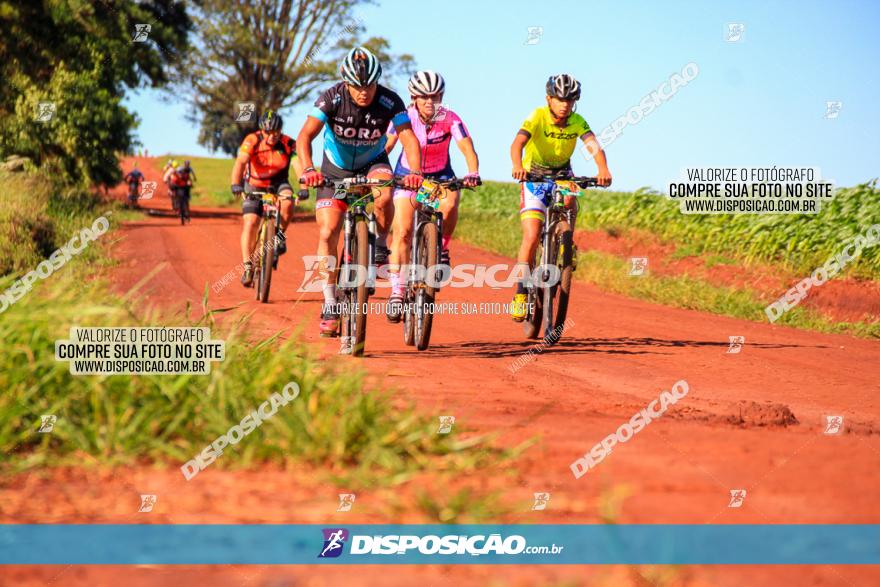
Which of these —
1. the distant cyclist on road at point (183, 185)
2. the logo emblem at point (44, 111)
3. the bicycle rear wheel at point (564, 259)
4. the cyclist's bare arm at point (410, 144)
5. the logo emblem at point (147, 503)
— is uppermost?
Answer: the logo emblem at point (44, 111)

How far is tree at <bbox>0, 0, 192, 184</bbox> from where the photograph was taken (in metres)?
29.0

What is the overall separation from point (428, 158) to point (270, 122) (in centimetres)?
334

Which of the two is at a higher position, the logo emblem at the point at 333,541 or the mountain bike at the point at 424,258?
the mountain bike at the point at 424,258

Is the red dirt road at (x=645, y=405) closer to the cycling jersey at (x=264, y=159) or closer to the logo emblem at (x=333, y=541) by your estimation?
the logo emblem at (x=333, y=541)

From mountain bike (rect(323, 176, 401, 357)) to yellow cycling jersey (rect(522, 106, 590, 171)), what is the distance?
2.01 m

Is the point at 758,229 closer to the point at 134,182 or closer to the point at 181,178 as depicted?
the point at 181,178

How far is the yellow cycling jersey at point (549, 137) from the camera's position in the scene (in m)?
9.27

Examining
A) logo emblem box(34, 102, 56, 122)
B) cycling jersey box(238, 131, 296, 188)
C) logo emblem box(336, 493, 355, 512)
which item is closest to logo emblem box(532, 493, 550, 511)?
logo emblem box(336, 493, 355, 512)

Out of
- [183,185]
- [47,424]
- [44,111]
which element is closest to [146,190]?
[183,185]

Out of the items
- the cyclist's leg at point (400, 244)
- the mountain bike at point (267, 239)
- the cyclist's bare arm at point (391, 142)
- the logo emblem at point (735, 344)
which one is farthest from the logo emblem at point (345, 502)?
the mountain bike at point (267, 239)

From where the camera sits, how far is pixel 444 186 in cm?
828

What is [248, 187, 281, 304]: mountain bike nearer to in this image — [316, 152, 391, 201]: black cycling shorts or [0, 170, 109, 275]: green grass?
[0, 170, 109, 275]: green grass

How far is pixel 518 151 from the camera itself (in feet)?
29.5

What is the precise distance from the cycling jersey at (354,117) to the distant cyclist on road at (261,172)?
13.5ft
